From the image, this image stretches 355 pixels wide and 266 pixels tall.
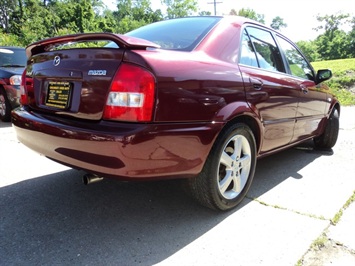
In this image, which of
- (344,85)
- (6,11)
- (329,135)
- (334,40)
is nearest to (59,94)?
(329,135)

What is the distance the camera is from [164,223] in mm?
2381

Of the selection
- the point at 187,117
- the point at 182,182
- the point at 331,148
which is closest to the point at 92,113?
the point at 187,117

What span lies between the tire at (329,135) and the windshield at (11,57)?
6.12m

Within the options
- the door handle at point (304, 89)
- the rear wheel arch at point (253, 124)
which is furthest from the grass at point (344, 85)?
the rear wheel arch at point (253, 124)

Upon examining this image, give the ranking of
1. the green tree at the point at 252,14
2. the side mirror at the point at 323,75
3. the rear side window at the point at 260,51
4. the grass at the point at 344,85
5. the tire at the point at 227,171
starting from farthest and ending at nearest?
1. the green tree at the point at 252,14
2. the grass at the point at 344,85
3. the side mirror at the point at 323,75
4. the rear side window at the point at 260,51
5. the tire at the point at 227,171

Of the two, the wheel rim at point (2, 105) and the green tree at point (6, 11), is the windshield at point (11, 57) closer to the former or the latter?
the wheel rim at point (2, 105)

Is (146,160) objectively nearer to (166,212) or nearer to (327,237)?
(166,212)

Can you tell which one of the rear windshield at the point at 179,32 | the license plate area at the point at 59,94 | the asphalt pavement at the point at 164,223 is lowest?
the asphalt pavement at the point at 164,223

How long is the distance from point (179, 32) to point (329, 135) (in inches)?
116

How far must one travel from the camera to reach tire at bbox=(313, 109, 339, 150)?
4453mm

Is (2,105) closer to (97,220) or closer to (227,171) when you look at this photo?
(97,220)

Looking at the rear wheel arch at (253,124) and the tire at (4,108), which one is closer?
the rear wheel arch at (253,124)

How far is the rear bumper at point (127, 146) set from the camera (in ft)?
6.00

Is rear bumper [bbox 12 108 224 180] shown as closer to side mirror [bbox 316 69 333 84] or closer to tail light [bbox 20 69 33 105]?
tail light [bbox 20 69 33 105]
